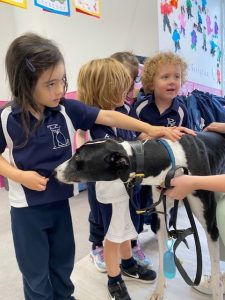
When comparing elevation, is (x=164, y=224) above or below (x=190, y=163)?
below

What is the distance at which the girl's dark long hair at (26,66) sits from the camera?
1.08 m

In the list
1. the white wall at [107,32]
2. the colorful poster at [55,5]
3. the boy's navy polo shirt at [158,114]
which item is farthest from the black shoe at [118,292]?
the white wall at [107,32]

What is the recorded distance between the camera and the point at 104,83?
1.36 m

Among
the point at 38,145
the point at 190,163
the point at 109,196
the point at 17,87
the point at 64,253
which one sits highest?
the point at 17,87

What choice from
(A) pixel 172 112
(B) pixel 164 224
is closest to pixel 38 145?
(B) pixel 164 224

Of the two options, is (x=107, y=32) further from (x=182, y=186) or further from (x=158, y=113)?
(x=182, y=186)

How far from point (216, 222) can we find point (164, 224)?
24 centimetres

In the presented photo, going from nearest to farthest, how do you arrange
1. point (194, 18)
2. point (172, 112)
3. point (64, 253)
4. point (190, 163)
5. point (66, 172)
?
point (66, 172)
point (190, 163)
point (64, 253)
point (172, 112)
point (194, 18)

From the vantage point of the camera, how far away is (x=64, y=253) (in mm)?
1319

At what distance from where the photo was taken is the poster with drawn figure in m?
A: 2.62

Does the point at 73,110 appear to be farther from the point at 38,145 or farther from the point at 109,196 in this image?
the point at 109,196

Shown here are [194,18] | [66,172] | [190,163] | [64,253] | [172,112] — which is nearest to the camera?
[66,172]

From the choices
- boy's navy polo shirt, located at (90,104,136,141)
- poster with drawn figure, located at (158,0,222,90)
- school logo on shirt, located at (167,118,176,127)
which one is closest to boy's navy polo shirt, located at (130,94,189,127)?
school logo on shirt, located at (167,118,176,127)

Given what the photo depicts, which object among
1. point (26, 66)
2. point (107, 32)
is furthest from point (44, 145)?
point (107, 32)
